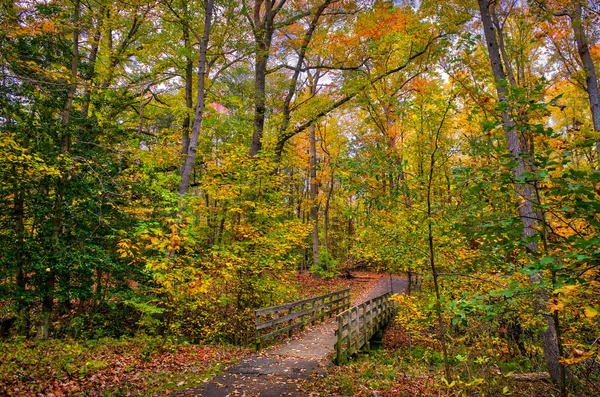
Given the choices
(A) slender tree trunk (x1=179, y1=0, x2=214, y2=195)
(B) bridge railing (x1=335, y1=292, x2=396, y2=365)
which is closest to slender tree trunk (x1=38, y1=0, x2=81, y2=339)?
(A) slender tree trunk (x1=179, y1=0, x2=214, y2=195)

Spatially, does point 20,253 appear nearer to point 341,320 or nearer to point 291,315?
point 291,315

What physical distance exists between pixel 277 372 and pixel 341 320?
206 cm

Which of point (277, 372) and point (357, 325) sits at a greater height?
point (357, 325)

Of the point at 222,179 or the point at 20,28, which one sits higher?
the point at 20,28

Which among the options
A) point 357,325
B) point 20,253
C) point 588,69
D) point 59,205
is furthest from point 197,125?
point 588,69

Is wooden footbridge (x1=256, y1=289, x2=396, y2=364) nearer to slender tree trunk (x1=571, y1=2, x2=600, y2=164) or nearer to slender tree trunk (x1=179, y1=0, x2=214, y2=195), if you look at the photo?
slender tree trunk (x1=179, y1=0, x2=214, y2=195)

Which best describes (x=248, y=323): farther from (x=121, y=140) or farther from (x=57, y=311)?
(x=121, y=140)

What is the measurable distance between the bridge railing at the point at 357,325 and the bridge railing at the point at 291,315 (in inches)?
69.2

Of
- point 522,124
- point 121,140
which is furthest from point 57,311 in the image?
point 522,124

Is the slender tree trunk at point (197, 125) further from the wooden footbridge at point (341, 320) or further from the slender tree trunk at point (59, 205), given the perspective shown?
the wooden footbridge at point (341, 320)

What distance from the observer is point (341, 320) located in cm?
800

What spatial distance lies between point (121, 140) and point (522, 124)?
1128 cm

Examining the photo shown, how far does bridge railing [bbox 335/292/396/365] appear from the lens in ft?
26.0

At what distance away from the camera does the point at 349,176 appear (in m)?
4.95
